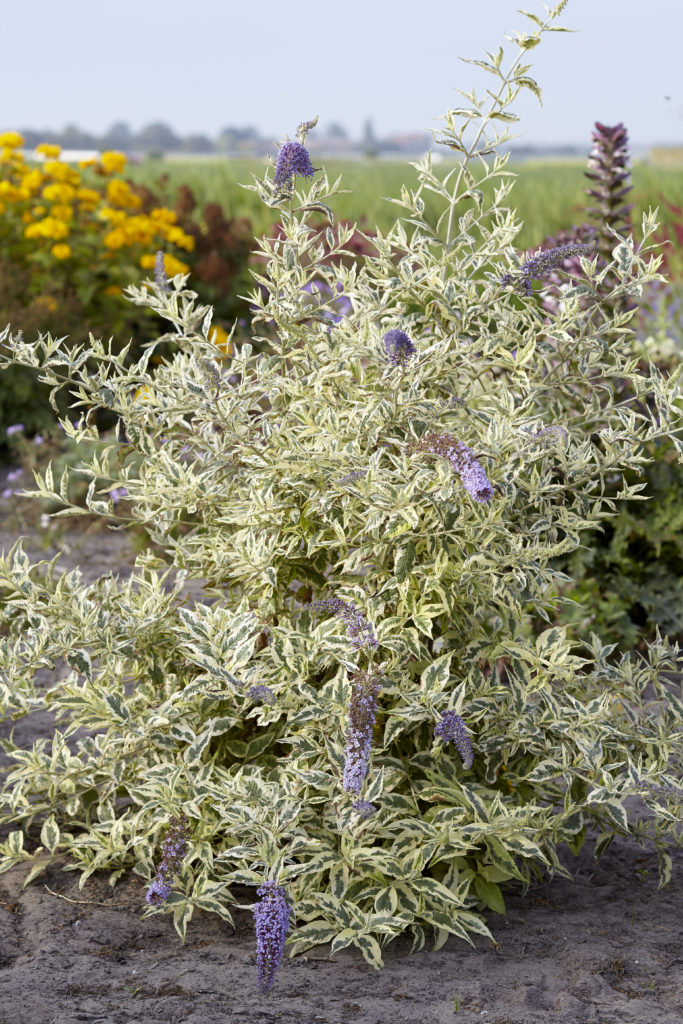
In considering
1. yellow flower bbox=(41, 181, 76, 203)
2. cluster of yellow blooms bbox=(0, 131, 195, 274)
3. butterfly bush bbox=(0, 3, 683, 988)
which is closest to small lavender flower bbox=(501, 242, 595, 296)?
butterfly bush bbox=(0, 3, 683, 988)

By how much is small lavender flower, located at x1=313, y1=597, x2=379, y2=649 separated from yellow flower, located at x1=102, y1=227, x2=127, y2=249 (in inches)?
229

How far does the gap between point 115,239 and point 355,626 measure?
19.5 feet

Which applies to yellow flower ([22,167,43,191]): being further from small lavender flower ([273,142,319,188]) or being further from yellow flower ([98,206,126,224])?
small lavender flower ([273,142,319,188])

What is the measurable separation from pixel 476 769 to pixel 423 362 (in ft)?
3.28

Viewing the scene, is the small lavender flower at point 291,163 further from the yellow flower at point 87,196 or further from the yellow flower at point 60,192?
the yellow flower at point 87,196

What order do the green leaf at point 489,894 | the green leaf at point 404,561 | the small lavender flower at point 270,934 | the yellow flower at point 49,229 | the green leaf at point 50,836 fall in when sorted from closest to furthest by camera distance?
1. the small lavender flower at point 270,934
2. the green leaf at point 404,561
3. the green leaf at point 489,894
4. the green leaf at point 50,836
5. the yellow flower at point 49,229

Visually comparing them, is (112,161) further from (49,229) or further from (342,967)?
(342,967)

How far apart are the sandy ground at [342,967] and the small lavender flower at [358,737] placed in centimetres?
47

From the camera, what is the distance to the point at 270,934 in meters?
1.99

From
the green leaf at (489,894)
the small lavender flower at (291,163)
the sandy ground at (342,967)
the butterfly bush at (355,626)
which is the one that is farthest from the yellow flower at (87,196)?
the green leaf at (489,894)

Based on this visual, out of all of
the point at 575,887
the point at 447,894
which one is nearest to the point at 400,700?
the point at 447,894

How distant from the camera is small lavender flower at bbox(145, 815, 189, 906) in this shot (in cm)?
233

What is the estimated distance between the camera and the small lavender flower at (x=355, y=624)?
2.27 m

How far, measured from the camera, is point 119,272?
25.7 ft
